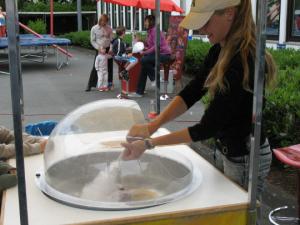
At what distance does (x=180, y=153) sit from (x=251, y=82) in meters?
0.65

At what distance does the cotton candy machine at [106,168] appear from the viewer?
5.63ft

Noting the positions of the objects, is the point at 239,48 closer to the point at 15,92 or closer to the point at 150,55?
the point at 15,92

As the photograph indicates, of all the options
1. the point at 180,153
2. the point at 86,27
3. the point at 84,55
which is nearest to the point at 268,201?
the point at 180,153

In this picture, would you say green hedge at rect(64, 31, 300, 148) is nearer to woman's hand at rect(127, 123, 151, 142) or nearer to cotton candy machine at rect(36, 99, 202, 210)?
cotton candy machine at rect(36, 99, 202, 210)

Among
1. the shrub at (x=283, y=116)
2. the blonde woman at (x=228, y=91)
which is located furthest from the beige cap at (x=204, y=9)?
the shrub at (x=283, y=116)

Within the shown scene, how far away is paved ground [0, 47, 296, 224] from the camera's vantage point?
412cm

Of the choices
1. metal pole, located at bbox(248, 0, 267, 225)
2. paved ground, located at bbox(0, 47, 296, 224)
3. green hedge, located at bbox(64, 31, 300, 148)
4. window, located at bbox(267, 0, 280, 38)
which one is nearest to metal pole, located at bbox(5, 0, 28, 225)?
metal pole, located at bbox(248, 0, 267, 225)

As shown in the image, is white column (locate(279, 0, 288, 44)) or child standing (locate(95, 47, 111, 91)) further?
child standing (locate(95, 47, 111, 91))

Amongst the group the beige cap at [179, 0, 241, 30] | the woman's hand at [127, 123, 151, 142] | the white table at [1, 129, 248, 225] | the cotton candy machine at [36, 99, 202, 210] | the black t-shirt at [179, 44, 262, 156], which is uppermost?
the beige cap at [179, 0, 241, 30]

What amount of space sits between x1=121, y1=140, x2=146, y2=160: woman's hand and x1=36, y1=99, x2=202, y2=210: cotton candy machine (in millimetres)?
53

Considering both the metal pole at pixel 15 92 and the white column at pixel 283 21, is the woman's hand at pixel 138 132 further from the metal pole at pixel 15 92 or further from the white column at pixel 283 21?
the white column at pixel 283 21

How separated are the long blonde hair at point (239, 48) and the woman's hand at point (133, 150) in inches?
13.6

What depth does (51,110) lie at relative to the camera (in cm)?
772

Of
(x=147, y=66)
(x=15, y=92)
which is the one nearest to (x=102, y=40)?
(x=147, y=66)
